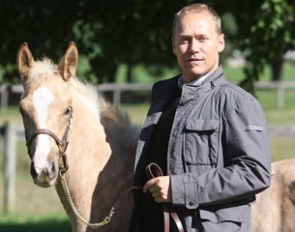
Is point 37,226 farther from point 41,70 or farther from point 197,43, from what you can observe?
point 197,43

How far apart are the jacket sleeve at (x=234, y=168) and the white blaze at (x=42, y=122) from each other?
0.80 m

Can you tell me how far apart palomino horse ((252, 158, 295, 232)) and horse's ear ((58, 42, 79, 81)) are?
1.36m

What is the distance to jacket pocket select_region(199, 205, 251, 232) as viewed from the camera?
330 cm

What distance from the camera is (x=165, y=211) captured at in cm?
345

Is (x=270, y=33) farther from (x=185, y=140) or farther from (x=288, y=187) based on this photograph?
(x=185, y=140)

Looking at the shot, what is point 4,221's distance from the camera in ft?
32.0

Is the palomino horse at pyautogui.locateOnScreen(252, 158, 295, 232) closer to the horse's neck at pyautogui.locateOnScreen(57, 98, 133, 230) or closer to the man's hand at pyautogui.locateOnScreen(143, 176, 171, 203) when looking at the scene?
the horse's neck at pyautogui.locateOnScreen(57, 98, 133, 230)

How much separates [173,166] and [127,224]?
0.93 m

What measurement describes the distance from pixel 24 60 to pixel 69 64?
278mm

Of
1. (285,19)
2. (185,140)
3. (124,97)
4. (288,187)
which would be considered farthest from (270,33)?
(124,97)

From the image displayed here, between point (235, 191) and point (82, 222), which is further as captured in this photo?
point (82, 222)

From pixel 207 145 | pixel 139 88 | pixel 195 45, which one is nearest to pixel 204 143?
pixel 207 145

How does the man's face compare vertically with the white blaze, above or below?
above

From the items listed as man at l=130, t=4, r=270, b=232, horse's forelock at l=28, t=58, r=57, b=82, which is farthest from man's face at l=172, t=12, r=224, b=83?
horse's forelock at l=28, t=58, r=57, b=82
